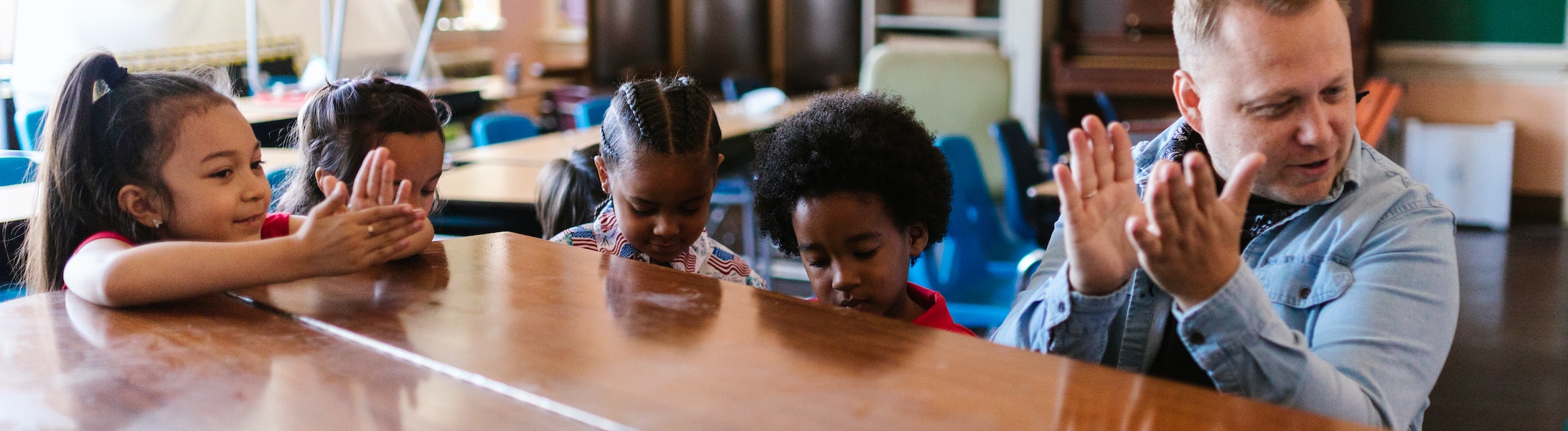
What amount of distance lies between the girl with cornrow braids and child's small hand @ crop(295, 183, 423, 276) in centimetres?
59

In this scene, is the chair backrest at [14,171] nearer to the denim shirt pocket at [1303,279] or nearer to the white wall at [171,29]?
the white wall at [171,29]

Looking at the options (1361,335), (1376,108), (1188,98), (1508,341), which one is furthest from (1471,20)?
(1361,335)


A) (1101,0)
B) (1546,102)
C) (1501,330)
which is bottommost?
(1501,330)

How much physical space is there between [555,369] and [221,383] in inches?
8.9

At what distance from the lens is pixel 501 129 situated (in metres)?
4.46

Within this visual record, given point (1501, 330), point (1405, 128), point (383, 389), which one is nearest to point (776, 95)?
point (1501, 330)

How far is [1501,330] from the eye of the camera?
3.98 meters

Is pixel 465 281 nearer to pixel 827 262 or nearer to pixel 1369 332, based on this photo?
pixel 827 262

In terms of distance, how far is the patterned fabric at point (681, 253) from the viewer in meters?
1.80

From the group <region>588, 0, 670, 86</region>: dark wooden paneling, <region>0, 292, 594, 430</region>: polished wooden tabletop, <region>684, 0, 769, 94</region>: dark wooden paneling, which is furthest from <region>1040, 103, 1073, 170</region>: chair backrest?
<region>588, 0, 670, 86</region>: dark wooden paneling

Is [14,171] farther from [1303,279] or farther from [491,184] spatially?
[1303,279]

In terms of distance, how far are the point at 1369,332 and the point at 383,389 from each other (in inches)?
33.4

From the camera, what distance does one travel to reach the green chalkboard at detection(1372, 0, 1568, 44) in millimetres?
5891

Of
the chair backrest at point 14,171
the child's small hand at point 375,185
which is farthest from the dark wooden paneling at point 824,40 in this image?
the child's small hand at point 375,185
